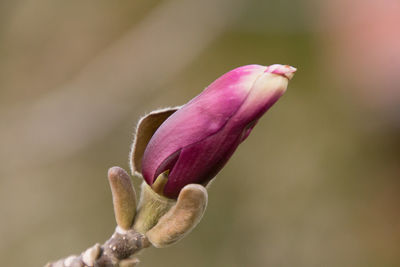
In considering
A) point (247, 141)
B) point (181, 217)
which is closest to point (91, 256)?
point (181, 217)

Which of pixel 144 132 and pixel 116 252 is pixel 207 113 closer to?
pixel 144 132

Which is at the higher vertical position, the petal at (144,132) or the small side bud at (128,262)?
the petal at (144,132)

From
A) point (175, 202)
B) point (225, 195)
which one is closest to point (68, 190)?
point (225, 195)

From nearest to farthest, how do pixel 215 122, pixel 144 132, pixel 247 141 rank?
pixel 215 122, pixel 144 132, pixel 247 141

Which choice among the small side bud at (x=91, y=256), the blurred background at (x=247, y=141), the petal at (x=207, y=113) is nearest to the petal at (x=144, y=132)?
the petal at (x=207, y=113)

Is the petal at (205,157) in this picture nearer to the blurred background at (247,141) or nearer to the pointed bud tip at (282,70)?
the pointed bud tip at (282,70)

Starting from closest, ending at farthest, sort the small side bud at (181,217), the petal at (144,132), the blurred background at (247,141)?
the small side bud at (181,217) < the petal at (144,132) < the blurred background at (247,141)
